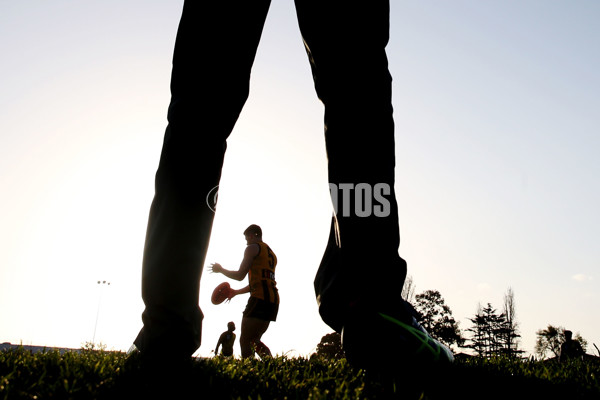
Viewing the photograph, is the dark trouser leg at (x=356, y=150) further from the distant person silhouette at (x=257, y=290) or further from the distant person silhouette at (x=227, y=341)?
the distant person silhouette at (x=227, y=341)

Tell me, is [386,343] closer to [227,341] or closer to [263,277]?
[263,277]

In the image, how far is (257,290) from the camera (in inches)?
359

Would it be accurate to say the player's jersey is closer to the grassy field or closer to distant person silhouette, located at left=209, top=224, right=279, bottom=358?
distant person silhouette, located at left=209, top=224, right=279, bottom=358

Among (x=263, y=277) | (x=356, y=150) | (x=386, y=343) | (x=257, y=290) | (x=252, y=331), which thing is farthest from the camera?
(x=263, y=277)

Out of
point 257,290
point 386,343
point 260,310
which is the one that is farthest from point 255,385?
point 257,290

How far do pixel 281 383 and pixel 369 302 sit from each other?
1.26ft

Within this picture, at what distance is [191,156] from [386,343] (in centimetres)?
97

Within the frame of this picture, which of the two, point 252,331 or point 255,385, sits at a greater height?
point 252,331

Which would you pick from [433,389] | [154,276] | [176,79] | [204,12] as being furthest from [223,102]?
[433,389]

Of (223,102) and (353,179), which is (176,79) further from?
(353,179)

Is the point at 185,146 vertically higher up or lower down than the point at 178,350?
higher up

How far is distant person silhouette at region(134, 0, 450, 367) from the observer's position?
1.60 metres

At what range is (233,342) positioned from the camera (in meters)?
12.4

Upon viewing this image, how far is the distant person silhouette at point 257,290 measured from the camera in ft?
29.2
